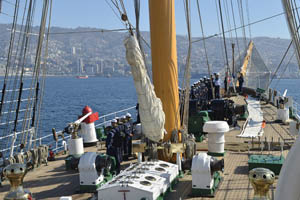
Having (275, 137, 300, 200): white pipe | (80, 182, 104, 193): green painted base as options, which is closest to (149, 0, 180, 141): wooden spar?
(80, 182, 104, 193): green painted base

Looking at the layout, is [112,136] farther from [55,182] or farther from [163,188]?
[163,188]

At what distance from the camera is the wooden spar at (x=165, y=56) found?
7.68m

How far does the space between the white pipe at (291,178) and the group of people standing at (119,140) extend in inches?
226

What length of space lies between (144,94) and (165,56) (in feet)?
6.12

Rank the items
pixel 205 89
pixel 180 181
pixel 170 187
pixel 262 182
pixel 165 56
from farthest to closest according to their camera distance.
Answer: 1. pixel 205 89
2. pixel 165 56
3. pixel 180 181
4. pixel 170 187
5. pixel 262 182

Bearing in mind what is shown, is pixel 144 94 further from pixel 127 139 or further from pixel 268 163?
pixel 127 139

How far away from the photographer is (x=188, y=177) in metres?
7.26

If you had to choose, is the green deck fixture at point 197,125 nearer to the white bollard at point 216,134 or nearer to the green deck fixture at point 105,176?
the white bollard at point 216,134

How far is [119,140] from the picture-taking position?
7.89 m

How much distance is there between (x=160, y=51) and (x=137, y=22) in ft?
2.94

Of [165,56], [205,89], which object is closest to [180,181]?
[165,56]

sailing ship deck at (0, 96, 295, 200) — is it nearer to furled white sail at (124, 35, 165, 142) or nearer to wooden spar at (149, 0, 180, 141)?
furled white sail at (124, 35, 165, 142)

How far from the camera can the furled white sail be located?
579 centimetres

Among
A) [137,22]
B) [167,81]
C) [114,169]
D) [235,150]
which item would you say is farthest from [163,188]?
[235,150]
